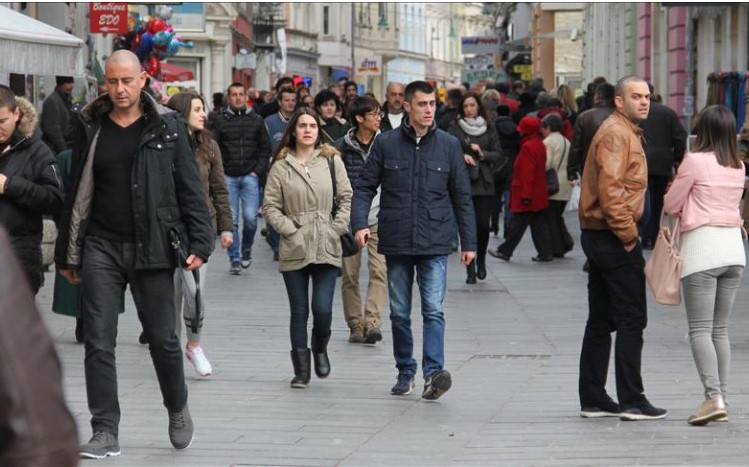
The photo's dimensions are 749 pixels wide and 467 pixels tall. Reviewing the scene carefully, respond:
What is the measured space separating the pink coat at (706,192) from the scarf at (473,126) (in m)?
8.20

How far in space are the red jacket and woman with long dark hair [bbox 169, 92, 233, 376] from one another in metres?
7.08

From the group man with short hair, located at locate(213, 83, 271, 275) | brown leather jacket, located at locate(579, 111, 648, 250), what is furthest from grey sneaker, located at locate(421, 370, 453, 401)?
man with short hair, located at locate(213, 83, 271, 275)

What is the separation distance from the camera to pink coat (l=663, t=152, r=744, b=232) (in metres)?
8.37

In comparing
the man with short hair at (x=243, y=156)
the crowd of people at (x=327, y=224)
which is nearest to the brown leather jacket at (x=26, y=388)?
the crowd of people at (x=327, y=224)

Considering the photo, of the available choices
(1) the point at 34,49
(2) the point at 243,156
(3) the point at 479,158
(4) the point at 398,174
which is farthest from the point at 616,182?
(2) the point at 243,156

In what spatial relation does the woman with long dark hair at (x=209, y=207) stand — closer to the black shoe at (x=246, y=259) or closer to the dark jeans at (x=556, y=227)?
the black shoe at (x=246, y=259)

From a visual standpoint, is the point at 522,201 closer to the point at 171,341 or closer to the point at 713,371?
the point at 713,371

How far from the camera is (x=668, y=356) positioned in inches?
427

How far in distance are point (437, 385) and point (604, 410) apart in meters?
0.98

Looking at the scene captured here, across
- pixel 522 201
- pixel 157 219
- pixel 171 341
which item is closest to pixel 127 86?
pixel 157 219

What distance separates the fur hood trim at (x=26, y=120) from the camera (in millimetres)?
8528

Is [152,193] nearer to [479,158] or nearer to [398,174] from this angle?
[398,174]

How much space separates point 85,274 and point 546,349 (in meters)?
4.75

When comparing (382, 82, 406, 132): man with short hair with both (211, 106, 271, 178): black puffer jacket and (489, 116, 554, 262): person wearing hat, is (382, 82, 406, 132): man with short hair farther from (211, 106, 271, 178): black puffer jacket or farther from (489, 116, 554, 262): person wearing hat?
(489, 116, 554, 262): person wearing hat
